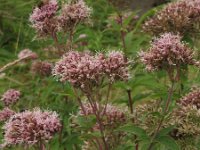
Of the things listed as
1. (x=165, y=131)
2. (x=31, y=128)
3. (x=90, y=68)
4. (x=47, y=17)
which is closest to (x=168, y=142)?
(x=165, y=131)

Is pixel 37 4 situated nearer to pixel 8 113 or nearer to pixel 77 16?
pixel 77 16

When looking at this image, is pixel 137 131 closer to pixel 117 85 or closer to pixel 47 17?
pixel 117 85

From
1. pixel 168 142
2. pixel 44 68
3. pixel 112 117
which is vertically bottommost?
pixel 168 142

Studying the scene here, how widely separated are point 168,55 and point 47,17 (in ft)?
2.70

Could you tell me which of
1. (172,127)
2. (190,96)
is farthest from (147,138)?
(190,96)

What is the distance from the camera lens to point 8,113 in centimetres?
300

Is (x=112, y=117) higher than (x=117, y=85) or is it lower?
lower

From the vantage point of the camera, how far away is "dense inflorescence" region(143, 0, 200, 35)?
2.79 m

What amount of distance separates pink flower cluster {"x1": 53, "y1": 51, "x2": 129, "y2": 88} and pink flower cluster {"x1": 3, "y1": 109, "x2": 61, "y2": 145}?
0.68ft

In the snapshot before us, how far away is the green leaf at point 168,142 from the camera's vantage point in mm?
2252

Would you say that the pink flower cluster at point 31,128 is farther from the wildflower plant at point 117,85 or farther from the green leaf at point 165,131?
the green leaf at point 165,131

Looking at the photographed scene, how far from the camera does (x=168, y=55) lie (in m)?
2.30

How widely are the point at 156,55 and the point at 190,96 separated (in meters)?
0.33

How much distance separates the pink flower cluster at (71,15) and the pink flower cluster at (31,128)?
2.05 feet
